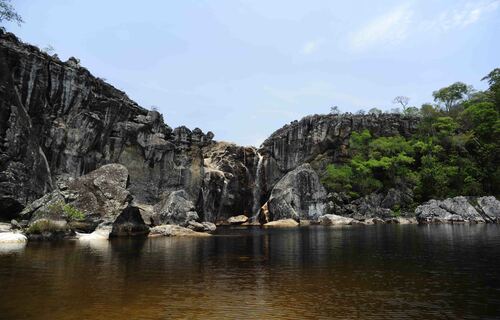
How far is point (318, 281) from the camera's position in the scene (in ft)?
65.1

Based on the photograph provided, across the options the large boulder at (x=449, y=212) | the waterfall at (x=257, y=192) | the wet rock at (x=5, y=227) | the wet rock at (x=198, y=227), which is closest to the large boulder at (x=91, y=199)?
the wet rock at (x=5, y=227)

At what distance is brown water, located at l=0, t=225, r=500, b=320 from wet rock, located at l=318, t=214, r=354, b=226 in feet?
150

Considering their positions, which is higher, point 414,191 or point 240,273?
point 414,191

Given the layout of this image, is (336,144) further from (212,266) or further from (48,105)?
(212,266)

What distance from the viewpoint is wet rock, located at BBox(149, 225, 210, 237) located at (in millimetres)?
52681

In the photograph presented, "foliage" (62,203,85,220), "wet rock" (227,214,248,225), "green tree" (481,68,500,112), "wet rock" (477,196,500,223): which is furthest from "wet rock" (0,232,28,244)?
"green tree" (481,68,500,112)

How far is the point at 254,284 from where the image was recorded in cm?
1947

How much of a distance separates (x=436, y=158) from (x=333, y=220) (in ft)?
102

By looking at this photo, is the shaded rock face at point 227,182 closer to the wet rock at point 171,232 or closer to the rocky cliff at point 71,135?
the rocky cliff at point 71,135

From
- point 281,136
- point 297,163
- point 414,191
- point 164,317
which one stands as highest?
point 281,136

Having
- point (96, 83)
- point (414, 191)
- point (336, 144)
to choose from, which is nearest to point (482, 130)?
point (414, 191)

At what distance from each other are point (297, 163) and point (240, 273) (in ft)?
261

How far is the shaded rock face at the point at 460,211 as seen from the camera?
7169 centimetres

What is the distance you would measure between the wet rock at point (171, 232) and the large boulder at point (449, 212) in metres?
44.5
